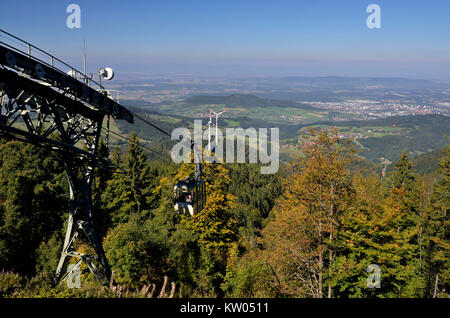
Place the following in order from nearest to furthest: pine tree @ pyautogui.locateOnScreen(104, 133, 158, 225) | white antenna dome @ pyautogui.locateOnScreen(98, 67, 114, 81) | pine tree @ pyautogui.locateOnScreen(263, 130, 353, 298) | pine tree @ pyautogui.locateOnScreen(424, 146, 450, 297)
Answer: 1. white antenna dome @ pyautogui.locateOnScreen(98, 67, 114, 81)
2. pine tree @ pyautogui.locateOnScreen(263, 130, 353, 298)
3. pine tree @ pyautogui.locateOnScreen(424, 146, 450, 297)
4. pine tree @ pyautogui.locateOnScreen(104, 133, 158, 225)

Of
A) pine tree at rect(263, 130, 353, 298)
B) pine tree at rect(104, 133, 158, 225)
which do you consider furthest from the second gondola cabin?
pine tree at rect(104, 133, 158, 225)

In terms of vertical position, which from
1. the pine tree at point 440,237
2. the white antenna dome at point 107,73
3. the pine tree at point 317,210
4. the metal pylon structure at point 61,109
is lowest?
the pine tree at point 440,237

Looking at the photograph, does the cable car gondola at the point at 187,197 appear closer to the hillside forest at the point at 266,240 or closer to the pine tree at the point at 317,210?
the hillside forest at the point at 266,240

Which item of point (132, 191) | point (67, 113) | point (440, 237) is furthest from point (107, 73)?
point (440, 237)

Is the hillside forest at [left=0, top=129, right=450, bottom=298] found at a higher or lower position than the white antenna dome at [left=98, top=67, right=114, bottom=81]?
lower

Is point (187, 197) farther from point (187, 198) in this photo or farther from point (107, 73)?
point (107, 73)

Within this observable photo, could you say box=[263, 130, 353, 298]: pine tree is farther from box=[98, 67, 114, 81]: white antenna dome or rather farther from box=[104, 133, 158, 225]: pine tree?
box=[104, 133, 158, 225]: pine tree

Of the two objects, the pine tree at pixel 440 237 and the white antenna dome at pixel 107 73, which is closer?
the white antenna dome at pixel 107 73

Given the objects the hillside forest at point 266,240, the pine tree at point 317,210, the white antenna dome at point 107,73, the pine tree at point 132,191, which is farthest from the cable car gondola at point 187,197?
the pine tree at point 132,191
